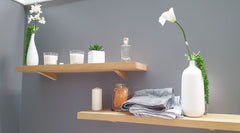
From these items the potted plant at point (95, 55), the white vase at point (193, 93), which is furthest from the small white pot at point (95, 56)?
the white vase at point (193, 93)

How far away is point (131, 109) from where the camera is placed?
0.85m

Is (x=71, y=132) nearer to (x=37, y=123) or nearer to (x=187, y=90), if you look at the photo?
(x=37, y=123)

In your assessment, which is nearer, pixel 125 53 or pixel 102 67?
pixel 102 67

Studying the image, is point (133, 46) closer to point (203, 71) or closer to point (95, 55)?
point (95, 55)

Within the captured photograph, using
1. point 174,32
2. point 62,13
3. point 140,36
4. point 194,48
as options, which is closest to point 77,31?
point 62,13

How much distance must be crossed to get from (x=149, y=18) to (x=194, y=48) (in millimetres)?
336

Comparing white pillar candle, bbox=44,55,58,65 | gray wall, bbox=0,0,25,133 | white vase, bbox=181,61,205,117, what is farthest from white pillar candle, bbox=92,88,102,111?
gray wall, bbox=0,0,25,133

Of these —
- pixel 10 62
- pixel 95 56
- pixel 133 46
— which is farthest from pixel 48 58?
pixel 133 46

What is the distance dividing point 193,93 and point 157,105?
18cm

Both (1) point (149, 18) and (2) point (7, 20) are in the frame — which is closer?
(1) point (149, 18)

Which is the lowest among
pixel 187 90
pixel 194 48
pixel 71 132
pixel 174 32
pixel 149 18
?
pixel 71 132

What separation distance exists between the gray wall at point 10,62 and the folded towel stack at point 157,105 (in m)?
0.95

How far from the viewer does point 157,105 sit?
0.79 m

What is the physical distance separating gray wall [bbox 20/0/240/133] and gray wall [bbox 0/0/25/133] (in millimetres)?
62
